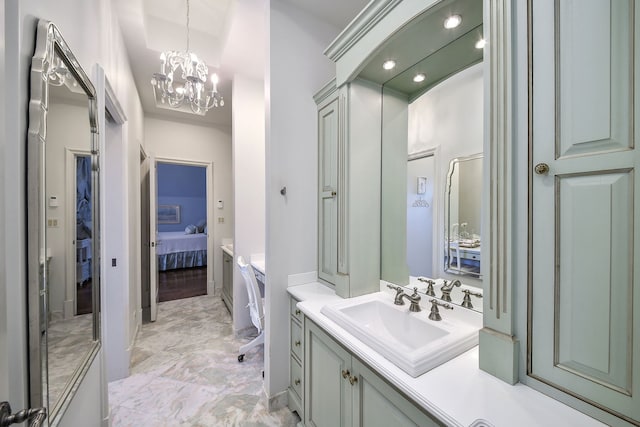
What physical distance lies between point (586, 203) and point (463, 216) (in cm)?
61

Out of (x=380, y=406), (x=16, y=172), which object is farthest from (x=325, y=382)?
(x=16, y=172)

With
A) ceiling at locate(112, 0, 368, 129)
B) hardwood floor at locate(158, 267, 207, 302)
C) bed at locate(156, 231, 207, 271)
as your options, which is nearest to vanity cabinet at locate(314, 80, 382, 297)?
ceiling at locate(112, 0, 368, 129)

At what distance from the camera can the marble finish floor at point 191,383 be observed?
1.72 metres

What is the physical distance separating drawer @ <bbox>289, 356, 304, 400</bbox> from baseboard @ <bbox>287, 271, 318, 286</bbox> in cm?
52

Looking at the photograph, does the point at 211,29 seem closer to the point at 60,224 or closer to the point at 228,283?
the point at 60,224

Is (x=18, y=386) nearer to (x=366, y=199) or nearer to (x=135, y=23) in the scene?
(x=366, y=199)

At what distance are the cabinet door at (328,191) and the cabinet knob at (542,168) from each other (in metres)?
1.10

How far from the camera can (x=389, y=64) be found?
56.7 inches

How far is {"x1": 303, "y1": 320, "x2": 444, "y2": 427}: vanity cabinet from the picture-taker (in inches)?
34.4

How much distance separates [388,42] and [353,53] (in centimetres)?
27

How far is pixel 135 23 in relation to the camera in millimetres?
2059

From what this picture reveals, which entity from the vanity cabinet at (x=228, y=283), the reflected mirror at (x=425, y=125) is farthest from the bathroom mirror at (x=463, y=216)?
the vanity cabinet at (x=228, y=283)

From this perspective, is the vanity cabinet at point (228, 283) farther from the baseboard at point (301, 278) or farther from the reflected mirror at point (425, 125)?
the reflected mirror at point (425, 125)

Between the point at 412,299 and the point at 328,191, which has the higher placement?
the point at 328,191
